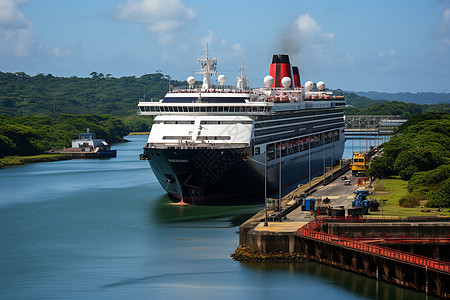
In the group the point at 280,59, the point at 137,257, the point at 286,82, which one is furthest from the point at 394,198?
the point at 280,59

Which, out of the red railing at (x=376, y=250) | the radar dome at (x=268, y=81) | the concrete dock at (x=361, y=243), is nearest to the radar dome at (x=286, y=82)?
the radar dome at (x=268, y=81)

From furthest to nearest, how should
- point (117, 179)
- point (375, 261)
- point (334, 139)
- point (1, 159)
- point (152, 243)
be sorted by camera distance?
point (1, 159), point (334, 139), point (117, 179), point (152, 243), point (375, 261)

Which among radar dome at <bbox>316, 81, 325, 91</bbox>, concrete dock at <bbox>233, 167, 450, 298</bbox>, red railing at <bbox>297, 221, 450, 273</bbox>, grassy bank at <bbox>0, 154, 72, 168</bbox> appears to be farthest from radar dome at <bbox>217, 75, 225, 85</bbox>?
grassy bank at <bbox>0, 154, 72, 168</bbox>

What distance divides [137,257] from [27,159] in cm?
10253

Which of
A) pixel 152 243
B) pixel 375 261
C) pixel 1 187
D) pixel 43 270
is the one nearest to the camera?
pixel 375 261

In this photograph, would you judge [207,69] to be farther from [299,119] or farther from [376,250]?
[376,250]

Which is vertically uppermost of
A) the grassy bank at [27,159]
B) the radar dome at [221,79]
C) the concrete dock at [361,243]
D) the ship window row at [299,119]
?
the radar dome at [221,79]

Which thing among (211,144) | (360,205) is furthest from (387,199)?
(211,144)

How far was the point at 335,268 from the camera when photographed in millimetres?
47875

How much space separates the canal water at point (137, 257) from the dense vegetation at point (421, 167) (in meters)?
15.1

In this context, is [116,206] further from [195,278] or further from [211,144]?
[195,278]

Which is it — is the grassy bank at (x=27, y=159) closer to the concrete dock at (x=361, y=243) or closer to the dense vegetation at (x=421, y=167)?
the dense vegetation at (x=421, y=167)

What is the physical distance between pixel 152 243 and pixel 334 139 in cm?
6238

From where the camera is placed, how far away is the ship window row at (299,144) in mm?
80300
